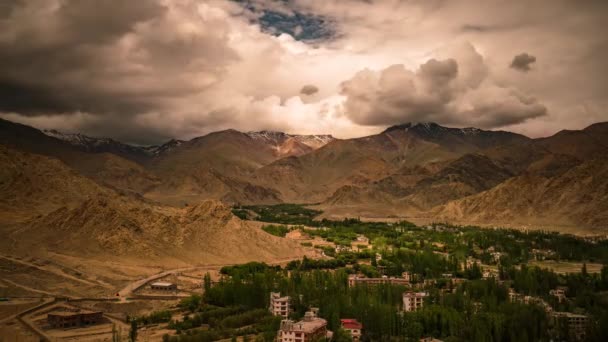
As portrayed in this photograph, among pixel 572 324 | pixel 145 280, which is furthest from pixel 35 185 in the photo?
pixel 572 324

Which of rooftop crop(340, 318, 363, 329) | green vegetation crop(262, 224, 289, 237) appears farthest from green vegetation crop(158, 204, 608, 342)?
green vegetation crop(262, 224, 289, 237)

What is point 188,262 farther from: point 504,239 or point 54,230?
point 504,239

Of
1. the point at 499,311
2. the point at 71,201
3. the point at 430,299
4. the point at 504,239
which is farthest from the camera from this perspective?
the point at 71,201

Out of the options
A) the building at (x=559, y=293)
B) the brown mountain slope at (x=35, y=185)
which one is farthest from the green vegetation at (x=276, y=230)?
the building at (x=559, y=293)

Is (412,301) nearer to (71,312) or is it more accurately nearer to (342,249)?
(71,312)

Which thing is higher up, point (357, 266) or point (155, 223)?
point (155, 223)

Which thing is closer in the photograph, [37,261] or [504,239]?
[37,261]

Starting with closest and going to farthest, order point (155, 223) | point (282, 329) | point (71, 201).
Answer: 1. point (282, 329)
2. point (155, 223)
3. point (71, 201)

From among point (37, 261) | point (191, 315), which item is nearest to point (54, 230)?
point (37, 261)
